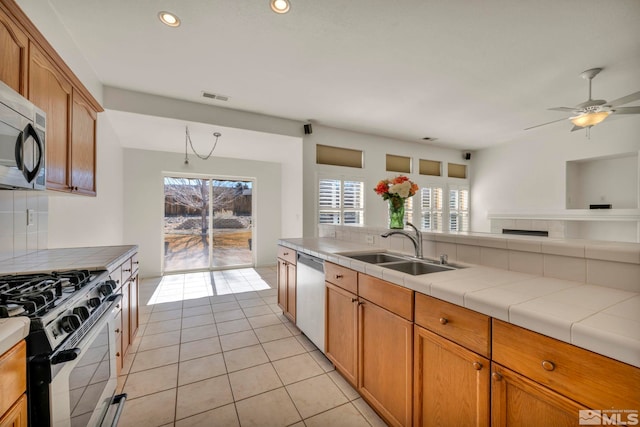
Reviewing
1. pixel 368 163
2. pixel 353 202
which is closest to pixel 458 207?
pixel 368 163

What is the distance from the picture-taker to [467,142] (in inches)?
223

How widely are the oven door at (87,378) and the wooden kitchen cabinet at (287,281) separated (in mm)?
1467

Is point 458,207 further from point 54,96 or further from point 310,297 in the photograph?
point 54,96

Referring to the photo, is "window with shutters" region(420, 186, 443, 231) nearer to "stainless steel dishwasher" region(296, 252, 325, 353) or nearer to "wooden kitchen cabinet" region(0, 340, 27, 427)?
"stainless steel dishwasher" region(296, 252, 325, 353)

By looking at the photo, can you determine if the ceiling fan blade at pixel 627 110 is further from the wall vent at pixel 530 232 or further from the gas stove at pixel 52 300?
the gas stove at pixel 52 300

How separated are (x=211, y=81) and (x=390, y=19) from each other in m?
1.99

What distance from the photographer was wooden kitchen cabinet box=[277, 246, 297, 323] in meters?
2.69

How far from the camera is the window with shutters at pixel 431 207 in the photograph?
5781 mm

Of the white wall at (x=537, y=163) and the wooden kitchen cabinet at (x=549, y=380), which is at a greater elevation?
the white wall at (x=537, y=163)

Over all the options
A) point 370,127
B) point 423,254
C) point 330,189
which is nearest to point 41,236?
point 423,254

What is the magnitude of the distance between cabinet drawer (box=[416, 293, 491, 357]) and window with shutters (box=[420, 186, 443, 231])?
4823mm

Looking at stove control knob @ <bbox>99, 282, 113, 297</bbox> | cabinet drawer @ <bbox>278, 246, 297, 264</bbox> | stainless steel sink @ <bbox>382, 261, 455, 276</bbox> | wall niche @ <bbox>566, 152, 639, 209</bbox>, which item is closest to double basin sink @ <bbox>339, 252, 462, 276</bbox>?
stainless steel sink @ <bbox>382, 261, 455, 276</bbox>

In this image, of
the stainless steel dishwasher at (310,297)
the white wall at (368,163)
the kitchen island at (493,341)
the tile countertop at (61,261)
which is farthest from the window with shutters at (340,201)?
the tile countertop at (61,261)

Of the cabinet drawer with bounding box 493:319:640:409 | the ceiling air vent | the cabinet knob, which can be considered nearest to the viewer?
the cabinet drawer with bounding box 493:319:640:409
